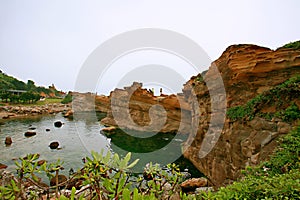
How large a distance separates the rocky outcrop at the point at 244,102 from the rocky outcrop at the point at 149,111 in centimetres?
914

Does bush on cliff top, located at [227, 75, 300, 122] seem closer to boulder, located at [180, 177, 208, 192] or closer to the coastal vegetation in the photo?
boulder, located at [180, 177, 208, 192]

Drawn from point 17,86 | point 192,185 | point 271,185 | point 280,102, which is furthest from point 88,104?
point 271,185

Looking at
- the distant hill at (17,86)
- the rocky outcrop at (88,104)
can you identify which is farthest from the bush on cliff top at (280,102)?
the distant hill at (17,86)

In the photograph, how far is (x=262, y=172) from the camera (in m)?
2.83

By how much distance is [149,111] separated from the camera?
19.4 m

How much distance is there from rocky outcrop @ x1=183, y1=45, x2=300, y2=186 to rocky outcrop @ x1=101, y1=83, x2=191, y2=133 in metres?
9.14

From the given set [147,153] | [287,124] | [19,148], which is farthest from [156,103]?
[287,124]

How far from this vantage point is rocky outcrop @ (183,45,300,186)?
458 centimetres

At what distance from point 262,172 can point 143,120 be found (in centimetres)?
1750

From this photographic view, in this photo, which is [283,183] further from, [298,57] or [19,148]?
[19,148]

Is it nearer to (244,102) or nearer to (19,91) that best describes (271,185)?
(244,102)

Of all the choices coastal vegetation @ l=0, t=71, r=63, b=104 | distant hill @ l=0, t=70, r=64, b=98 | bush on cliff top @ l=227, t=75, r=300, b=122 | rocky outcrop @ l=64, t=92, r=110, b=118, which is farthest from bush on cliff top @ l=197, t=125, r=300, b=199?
distant hill @ l=0, t=70, r=64, b=98

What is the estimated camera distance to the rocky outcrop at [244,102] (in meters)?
4.58

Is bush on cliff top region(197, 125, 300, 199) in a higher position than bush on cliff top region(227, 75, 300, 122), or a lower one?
lower
